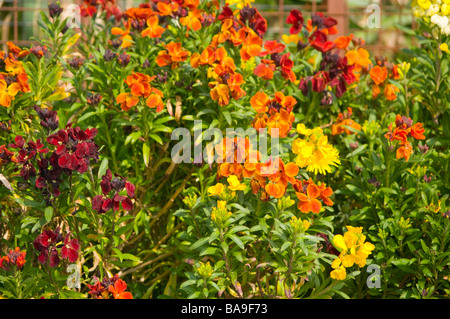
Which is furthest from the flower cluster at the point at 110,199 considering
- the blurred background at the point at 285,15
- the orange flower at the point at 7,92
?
the blurred background at the point at 285,15

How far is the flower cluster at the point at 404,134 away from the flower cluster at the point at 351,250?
0.37 m

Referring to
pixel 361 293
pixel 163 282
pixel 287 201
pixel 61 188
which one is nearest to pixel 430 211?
pixel 361 293

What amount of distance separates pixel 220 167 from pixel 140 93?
0.46 m

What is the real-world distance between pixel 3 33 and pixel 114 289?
333cm

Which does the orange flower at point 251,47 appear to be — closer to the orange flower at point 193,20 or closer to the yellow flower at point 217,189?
the orange flower at point 193,20

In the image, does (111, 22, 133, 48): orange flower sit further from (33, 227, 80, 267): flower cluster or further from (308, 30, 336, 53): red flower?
(33, 227, 80, 267): flower cluster

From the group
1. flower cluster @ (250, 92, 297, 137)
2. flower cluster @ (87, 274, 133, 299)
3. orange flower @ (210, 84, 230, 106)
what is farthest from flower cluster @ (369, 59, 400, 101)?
flower cluster @ (87, 274, 133, 299)

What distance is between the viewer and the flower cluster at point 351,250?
2002mm

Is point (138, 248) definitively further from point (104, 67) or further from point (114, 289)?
point (104, 67)

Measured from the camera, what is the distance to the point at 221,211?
6.36 ft

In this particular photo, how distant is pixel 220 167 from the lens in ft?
6.51

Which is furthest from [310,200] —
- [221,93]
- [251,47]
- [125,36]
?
[125,36]

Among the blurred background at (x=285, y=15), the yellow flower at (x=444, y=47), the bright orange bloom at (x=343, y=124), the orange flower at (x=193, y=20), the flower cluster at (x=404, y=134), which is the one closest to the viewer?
the flower cluster at (x=404, y=134)

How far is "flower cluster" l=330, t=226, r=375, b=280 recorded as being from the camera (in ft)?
6.57
